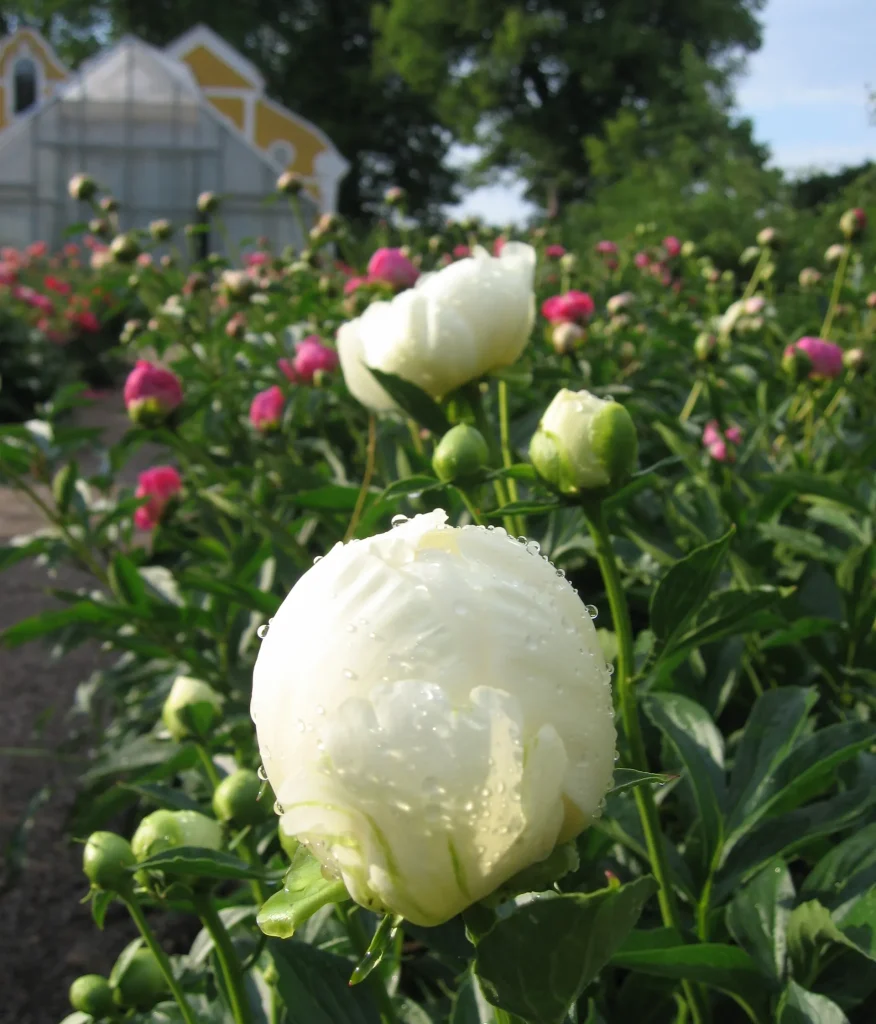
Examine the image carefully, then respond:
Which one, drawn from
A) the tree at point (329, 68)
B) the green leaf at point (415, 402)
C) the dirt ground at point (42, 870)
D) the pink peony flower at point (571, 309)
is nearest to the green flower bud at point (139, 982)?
the green leaf at point (415, 402)

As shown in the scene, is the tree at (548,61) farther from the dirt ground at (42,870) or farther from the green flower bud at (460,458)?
the green flower bud at (460,458)

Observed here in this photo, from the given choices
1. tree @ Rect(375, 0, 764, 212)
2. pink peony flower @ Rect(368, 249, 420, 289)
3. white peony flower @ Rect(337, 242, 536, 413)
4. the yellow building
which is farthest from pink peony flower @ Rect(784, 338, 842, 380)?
tree @ Rect(375, 0, 764, 212)

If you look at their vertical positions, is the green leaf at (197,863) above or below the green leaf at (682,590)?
below

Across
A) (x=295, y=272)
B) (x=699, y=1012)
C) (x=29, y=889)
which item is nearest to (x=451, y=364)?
(x=699, y=1012)

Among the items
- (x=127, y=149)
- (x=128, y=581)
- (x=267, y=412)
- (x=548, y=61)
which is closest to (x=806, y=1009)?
(x=128, y=581)

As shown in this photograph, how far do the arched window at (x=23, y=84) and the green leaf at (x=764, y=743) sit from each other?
52.5 feet

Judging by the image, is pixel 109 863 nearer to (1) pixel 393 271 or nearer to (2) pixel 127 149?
(1) pixel 393 271

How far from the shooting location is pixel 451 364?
0.75 m

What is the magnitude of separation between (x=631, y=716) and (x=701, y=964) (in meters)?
0.12

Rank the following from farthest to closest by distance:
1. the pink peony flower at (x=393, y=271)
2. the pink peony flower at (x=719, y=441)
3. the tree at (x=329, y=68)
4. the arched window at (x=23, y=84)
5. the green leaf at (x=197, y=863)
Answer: the tree at (x=329, y=68) → the arched window at (x=23, y=84) → the pink peony flower at (x=393, y=271) → the pink peony flower at (x=719, y=441) → the green leaf at (x=197, y=863)

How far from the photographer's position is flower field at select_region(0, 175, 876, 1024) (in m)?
0.32

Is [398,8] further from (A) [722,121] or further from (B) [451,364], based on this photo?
(B) [451,364]

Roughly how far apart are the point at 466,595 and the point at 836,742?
1.38ft

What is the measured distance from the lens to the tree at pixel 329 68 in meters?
19.1
